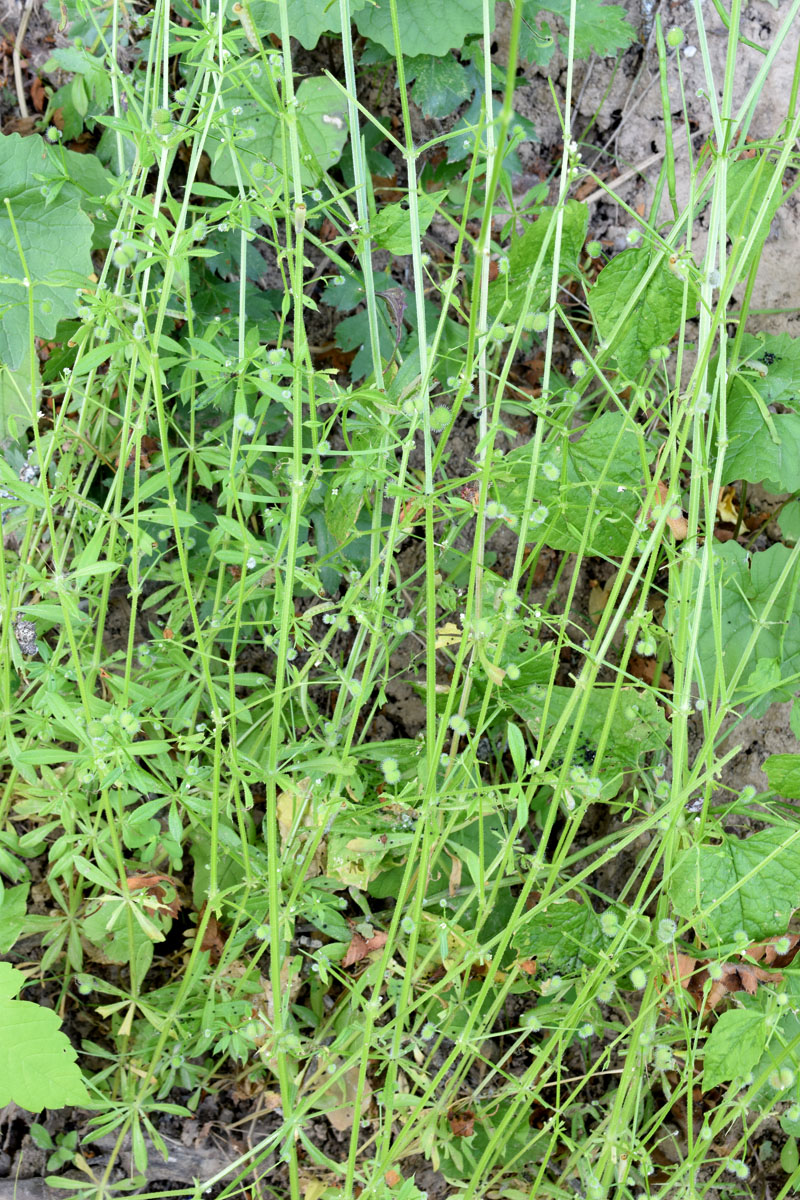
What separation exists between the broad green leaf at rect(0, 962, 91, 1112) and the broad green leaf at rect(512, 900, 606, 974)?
853 millimetres

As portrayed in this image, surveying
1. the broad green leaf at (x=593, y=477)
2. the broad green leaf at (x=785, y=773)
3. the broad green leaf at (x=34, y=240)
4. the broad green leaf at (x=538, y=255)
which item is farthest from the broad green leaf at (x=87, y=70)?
the broad green leaf at (x=785, y=773)

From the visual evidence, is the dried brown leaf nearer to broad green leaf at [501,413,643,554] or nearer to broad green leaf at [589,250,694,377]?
broad green leaf at [501,413,643,554]

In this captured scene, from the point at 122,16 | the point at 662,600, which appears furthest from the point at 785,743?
the point at 122,16

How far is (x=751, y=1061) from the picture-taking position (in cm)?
144

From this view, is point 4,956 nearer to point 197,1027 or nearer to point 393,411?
point 197,1027

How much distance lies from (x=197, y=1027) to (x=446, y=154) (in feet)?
7.37

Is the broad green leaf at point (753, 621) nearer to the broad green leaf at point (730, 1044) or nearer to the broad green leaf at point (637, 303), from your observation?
the broad green leaf at point (637, 303)

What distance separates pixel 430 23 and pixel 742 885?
2.04 meters

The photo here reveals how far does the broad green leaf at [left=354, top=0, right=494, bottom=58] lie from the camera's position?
204 centimetres

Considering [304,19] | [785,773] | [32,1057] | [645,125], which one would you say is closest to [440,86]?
[304,19]

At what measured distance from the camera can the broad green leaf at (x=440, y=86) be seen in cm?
215

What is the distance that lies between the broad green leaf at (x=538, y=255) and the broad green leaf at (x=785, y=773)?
1.00 meters

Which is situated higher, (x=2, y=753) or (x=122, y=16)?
(x=122, y=16)

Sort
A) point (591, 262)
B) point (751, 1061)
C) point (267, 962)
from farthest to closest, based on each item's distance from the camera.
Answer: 1. point (591, 262)
2. point (267, 962)
3. point (751, 1061)
